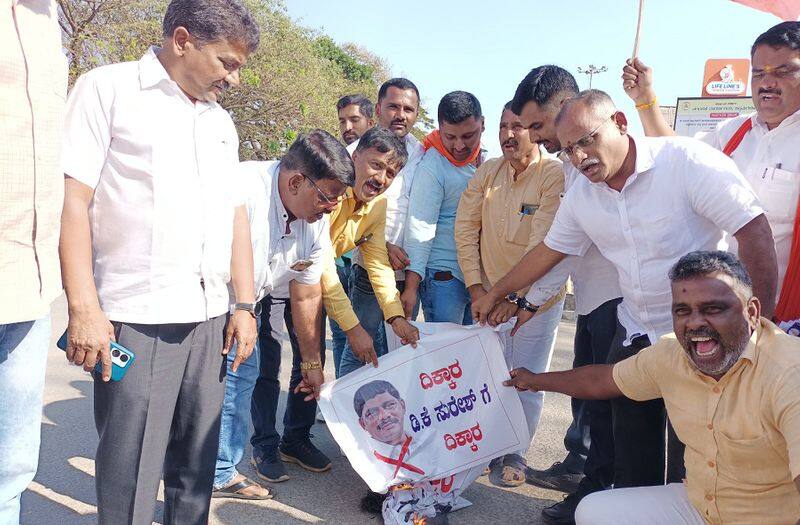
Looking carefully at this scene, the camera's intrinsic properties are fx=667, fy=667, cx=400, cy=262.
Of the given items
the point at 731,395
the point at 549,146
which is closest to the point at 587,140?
the point at 549,146

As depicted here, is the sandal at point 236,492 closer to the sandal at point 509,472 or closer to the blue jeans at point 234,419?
the blue jeans at point 234,419

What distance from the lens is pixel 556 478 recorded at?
3.64 m

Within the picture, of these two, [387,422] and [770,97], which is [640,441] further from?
[770,97]

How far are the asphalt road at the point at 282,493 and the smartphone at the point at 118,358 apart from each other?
1.26m

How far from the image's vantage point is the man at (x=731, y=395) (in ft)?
6.86

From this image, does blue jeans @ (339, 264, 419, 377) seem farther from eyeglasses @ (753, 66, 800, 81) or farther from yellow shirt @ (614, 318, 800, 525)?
eyeglasses @ (753, 66, 800, 81)

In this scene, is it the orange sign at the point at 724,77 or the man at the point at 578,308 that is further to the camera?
the orange sign at the point at 724,77

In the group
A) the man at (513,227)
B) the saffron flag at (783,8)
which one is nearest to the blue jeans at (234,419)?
the man at (513,227)

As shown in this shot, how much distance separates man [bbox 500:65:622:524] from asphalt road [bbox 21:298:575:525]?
17 cm

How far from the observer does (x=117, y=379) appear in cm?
211

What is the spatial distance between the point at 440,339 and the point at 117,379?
160cm

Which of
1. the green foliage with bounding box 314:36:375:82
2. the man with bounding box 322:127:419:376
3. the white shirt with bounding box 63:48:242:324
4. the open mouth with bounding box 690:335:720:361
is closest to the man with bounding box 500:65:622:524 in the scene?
the man with bounding box 322:127:419:376

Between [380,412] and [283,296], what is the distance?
81 cm

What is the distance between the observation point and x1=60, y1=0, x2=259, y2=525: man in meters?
2.03
